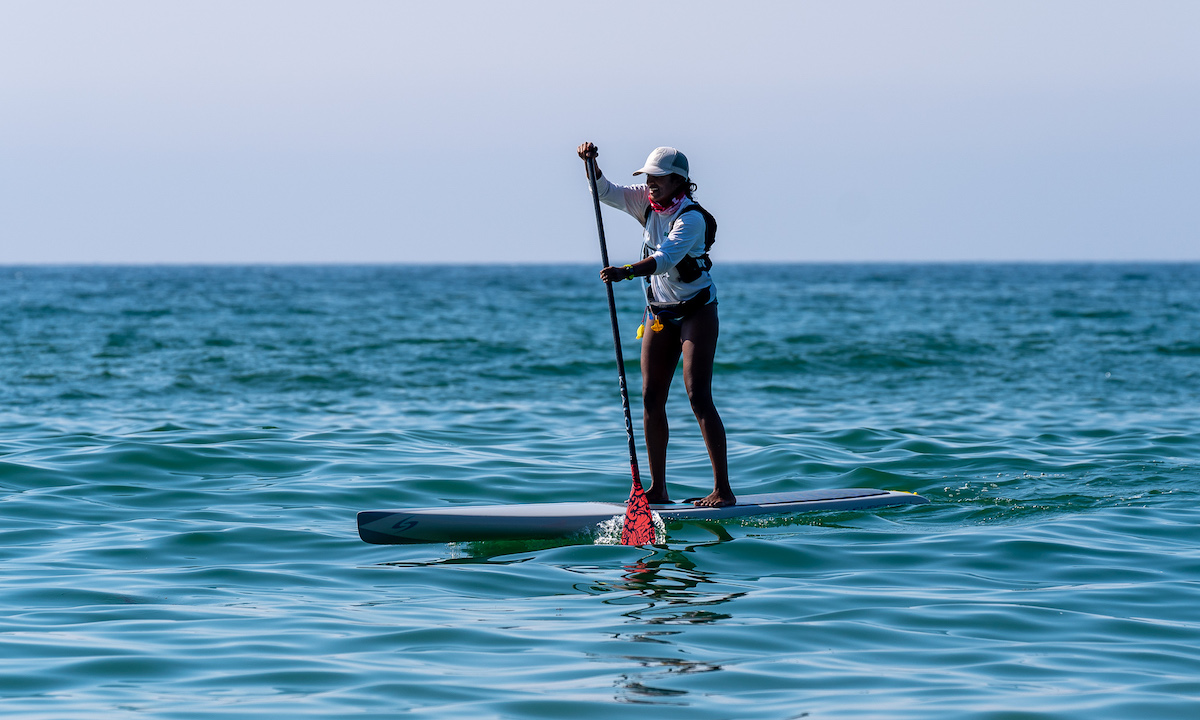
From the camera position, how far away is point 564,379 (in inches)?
746

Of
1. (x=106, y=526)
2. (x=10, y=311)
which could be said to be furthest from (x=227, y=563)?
(x=10, y=311)

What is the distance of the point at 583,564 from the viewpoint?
686cm

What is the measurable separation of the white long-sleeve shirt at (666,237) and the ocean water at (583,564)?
1.54m

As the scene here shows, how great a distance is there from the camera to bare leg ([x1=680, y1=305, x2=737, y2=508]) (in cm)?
757

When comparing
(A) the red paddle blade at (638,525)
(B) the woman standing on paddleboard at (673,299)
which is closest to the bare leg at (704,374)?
(B) the woman standing on paddleboard at (673,299)

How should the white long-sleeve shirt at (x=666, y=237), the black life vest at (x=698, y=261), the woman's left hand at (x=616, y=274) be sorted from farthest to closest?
the black life vest at (x=698, y=261) < the white long-sleeve shirt at (x=666, y=237) < the woman's left hand at (x=616, y=274)

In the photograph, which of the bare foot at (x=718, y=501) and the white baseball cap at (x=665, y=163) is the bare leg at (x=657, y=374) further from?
the white baseball cap at (x=665, y=163)

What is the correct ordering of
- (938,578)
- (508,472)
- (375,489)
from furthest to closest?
(508,472) → (375,489) → (938,578)

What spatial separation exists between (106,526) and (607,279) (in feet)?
11.7

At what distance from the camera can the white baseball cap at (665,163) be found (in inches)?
288

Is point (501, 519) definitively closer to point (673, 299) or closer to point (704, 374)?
point (704, 374)

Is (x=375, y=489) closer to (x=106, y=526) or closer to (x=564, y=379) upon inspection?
(x=106, y=526)

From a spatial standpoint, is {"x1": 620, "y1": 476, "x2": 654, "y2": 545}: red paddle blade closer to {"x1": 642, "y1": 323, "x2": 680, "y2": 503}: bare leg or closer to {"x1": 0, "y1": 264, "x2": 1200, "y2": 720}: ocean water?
{"x1": 0, "y1": 264, "x2": 1200, "y2": 720}: ocean water

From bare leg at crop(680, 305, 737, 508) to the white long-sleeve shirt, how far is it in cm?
16
